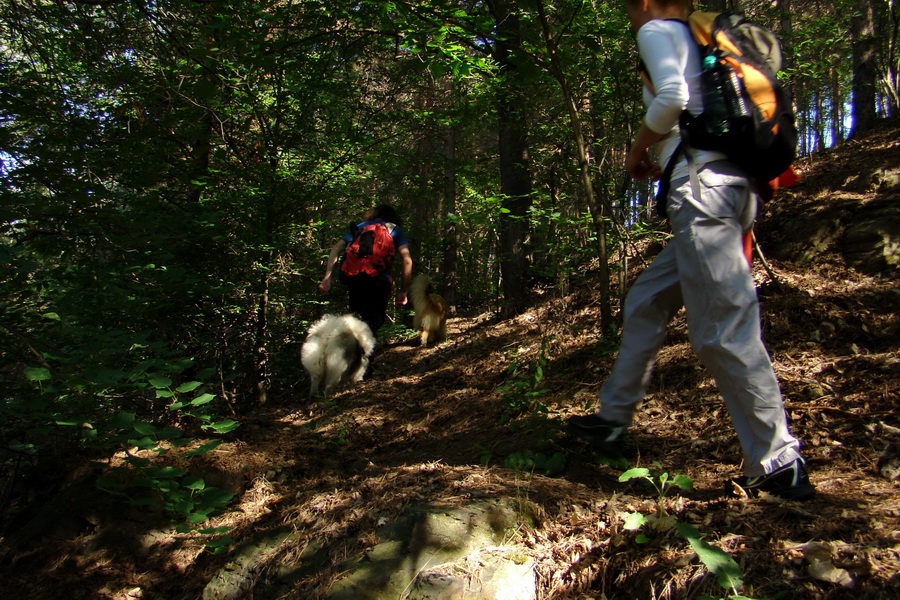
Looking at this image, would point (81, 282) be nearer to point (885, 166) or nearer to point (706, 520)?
point (706, 520)

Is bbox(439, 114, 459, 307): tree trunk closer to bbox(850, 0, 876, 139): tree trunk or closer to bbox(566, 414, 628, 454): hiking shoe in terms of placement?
bbox(850, 0, 876, 139): tree trunk

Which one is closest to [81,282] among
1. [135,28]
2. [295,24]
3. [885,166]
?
[135,28]

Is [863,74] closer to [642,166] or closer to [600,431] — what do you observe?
[642,166]

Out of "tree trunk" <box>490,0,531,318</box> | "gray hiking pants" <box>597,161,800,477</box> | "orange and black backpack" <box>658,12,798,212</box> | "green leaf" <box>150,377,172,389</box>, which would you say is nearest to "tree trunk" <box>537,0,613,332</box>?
"orange and black backpack" <box>658,12,798,212</box>

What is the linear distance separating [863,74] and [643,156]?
7933 millimetres

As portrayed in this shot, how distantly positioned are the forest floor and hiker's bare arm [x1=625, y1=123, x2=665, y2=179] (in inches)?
54.0

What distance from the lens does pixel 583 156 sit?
4406mm

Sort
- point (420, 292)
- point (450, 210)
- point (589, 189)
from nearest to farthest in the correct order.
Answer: point (589, 189) < point (420, 292) < point (450, 210)

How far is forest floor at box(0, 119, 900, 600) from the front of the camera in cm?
175

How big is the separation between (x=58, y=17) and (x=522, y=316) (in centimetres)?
571

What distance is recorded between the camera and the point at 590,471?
2.61m

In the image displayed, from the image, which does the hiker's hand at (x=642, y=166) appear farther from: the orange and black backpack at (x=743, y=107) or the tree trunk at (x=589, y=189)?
the tree trunk at (x=589, y=189)

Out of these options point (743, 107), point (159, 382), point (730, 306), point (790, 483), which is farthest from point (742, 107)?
point (159, 382)

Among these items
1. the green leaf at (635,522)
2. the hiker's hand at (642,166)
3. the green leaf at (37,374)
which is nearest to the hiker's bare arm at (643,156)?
the hiker's hand at (642,166)
